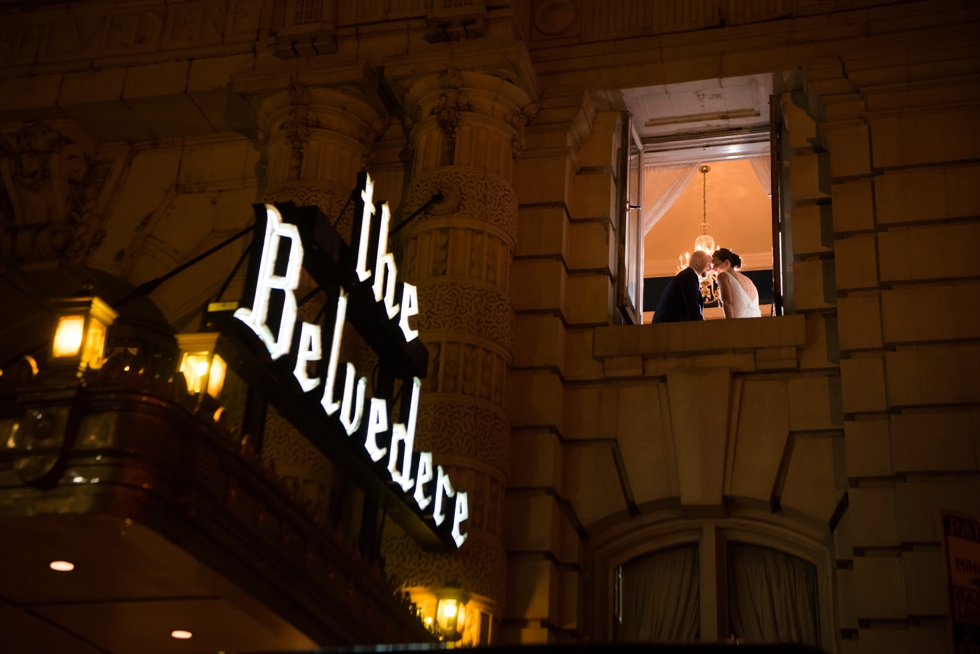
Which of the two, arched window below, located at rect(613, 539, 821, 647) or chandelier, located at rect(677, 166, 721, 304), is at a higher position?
chandelier, located at rect(677, 166, 721, 304)

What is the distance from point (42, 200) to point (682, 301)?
8.60m

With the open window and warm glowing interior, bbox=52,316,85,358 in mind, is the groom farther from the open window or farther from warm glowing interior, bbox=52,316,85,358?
warm glowing interior, bbox=52,316,85,358

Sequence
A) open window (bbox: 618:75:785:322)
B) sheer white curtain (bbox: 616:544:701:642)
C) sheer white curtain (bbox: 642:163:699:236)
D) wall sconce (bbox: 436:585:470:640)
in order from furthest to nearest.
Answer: sheer white curtain (bbox: 642:163:699:236) → open window (bbox: 618:75:785:322) → sheer white curtain (bbox: 616:544:701:642) → wall sconce (bbox: 436:585:470:640)

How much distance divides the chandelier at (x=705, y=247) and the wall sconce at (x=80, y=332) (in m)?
10.6

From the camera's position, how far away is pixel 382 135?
53.4 ft

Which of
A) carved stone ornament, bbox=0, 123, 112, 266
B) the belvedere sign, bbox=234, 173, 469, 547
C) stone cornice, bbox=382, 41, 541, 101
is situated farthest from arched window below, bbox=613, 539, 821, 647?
carved stone ornament, bbox=0, 123, 112, 266

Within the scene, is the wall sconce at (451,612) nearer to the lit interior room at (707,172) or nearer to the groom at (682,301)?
the groom at (682,301)

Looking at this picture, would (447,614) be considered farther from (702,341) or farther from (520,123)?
(520,123)

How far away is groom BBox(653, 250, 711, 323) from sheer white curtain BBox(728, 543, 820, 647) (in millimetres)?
2967

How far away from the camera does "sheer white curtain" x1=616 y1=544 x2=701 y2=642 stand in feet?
44.0

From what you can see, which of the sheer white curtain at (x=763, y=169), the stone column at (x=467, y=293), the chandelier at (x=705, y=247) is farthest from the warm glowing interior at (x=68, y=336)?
the sheer white curtain at (x=763, y=169)

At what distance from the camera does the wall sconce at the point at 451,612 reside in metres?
12.1

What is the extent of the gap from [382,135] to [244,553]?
29.3 feet

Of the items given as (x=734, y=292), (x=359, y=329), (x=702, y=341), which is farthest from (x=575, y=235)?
(x=359, y=329)
